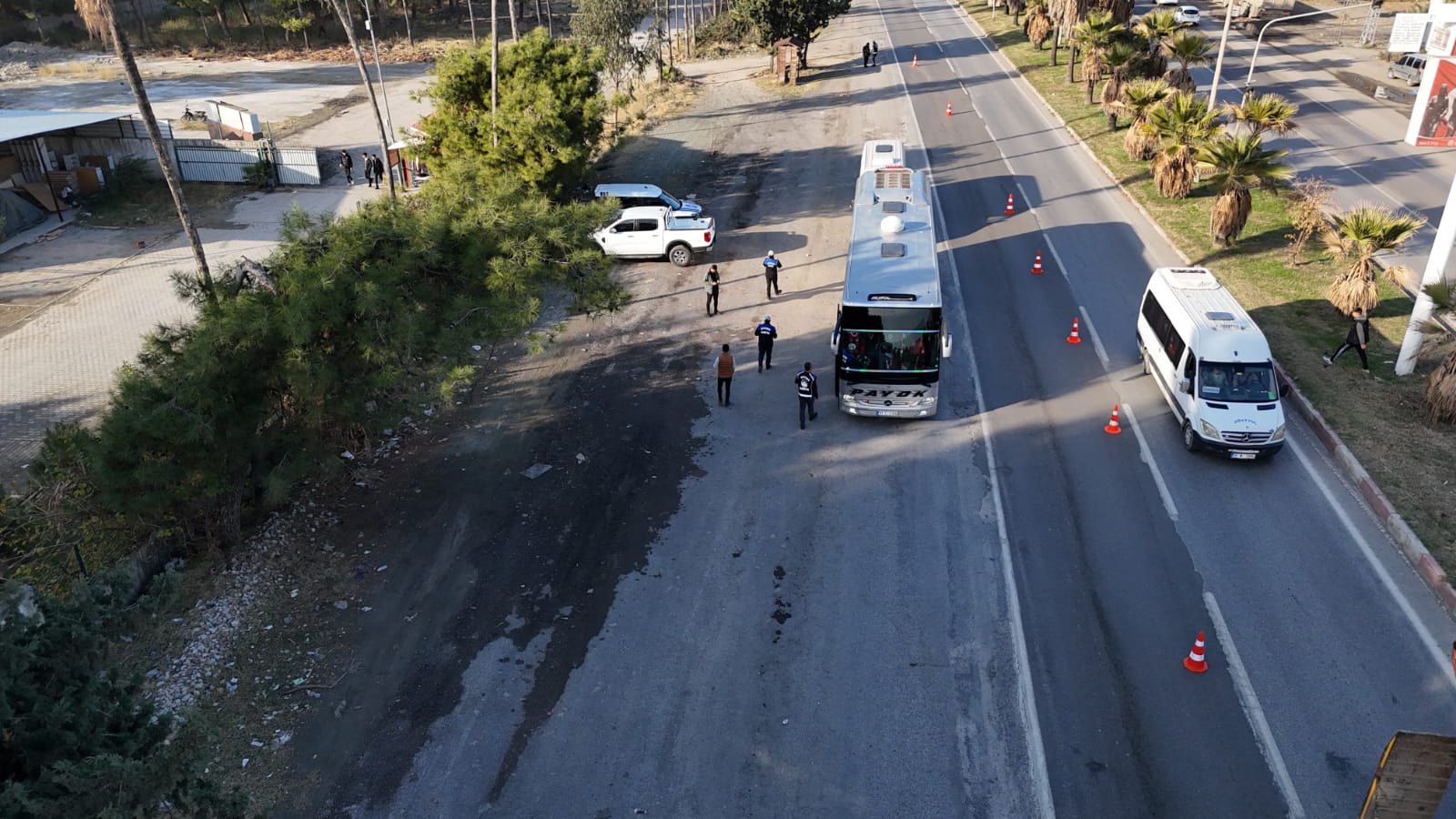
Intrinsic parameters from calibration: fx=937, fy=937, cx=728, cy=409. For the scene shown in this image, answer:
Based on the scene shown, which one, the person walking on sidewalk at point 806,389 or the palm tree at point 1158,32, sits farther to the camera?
the palm tree at point 1158,32

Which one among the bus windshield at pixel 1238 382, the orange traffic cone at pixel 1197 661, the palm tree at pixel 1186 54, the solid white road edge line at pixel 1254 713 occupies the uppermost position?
the palm tree at pixel 1186 54

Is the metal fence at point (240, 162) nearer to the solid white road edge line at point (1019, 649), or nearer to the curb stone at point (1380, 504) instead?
the solid white road edge line at point (1019, 649)

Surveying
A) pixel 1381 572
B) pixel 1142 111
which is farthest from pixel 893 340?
pixel 1142 111

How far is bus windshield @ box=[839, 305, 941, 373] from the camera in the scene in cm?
1852

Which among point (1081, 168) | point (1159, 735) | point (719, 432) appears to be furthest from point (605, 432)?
point (1081, 168)

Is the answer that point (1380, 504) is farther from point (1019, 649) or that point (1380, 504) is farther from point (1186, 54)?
point (1186, 54)

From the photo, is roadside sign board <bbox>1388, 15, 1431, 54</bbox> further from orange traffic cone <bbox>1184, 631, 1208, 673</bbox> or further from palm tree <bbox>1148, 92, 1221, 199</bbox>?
orange traffic cone <bbox>1184, 631, 1208, 673</bbox>

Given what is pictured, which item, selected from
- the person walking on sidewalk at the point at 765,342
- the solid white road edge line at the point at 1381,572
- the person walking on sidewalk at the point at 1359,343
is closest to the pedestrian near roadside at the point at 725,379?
the person walking on sidewalk at the point at 765,342

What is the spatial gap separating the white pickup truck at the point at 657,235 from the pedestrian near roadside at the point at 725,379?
8.52m

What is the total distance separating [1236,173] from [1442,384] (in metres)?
9.71

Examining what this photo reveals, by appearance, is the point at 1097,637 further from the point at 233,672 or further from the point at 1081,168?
the point at 1081,168

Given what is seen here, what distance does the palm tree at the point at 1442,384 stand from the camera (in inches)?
709

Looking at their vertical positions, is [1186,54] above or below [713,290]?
above

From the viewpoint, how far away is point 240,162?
37.8 metres
